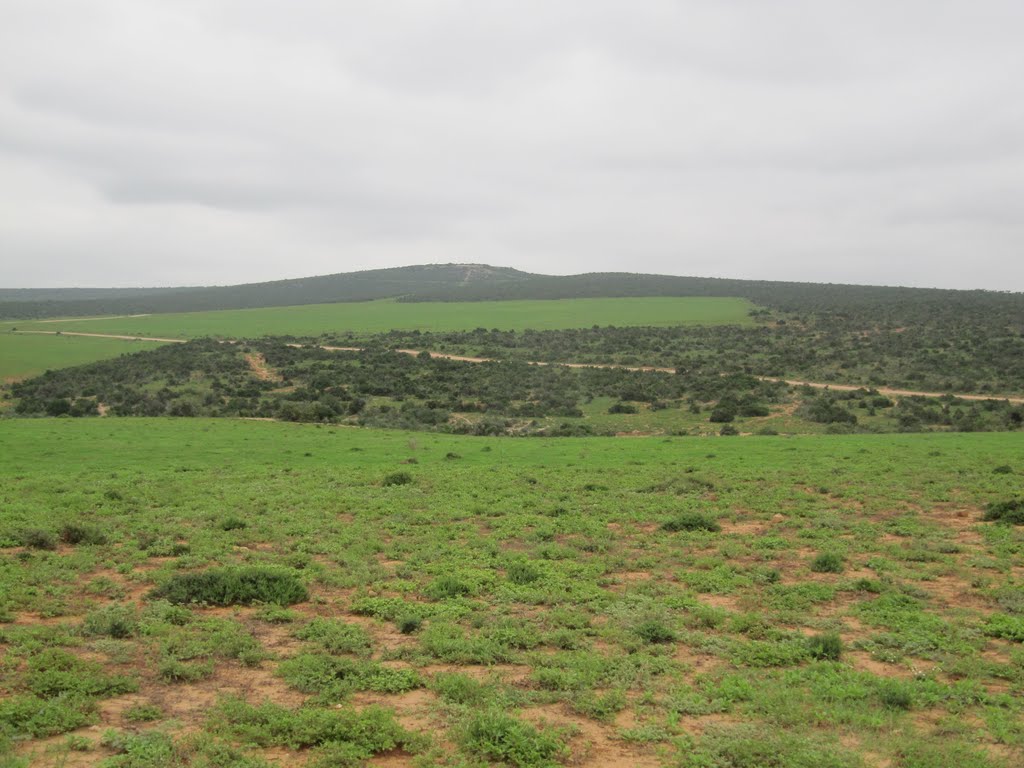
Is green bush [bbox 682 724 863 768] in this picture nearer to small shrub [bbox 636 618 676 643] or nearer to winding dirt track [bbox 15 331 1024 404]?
small shrub [bbox 636 618 676 643]

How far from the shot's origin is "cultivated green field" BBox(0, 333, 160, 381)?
69500 mm

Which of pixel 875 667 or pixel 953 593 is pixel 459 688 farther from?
pixel 953 593

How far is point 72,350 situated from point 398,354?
37.0 m

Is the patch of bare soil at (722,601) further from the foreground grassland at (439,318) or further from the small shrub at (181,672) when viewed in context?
the foreground grassland at (439,318)

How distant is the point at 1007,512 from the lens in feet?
59.3

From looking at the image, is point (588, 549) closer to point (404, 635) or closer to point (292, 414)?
point (404, 635)

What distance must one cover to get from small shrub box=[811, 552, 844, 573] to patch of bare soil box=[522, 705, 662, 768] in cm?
789

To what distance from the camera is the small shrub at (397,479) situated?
23.6m

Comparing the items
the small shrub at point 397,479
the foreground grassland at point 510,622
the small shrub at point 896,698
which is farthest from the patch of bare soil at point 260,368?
the small shrub at point 896,698

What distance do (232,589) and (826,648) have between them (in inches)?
363

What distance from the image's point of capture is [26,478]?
22.3 meters

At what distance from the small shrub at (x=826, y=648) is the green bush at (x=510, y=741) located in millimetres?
4420

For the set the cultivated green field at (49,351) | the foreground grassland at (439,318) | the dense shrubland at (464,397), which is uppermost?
the foreground grassland at (439,318)

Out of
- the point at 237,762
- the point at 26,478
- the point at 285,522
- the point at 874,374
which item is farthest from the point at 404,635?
the point at 874,374
